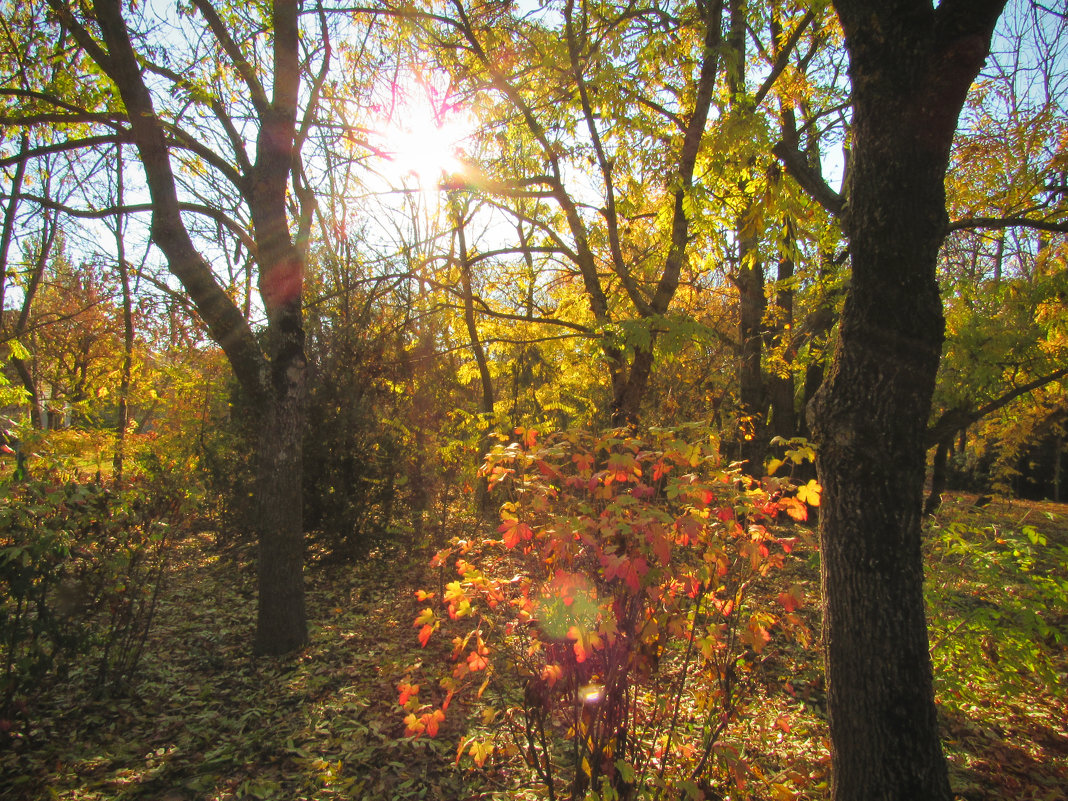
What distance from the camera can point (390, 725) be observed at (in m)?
3.40

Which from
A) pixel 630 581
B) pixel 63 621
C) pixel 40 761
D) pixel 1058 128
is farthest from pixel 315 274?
pixel 1058 128

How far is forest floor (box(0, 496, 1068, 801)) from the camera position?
277 cm

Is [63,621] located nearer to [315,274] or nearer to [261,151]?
[261,151]

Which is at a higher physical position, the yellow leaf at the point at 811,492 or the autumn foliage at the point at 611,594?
the yellow leaf at the point at 811,492

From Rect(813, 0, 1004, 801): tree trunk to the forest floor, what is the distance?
0.57 metres

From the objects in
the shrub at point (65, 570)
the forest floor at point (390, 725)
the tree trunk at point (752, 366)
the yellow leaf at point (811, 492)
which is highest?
the tree trunk at point (752, 366)

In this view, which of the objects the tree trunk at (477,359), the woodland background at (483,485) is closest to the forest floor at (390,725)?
the woodland background at (483,485)

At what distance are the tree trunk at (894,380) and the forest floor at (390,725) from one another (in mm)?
569

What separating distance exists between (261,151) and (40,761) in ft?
13.6

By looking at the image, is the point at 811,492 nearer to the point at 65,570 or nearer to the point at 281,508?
the point at 281,508

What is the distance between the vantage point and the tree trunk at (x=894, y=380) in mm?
1860

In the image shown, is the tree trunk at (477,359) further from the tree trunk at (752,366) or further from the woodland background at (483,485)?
the tree trunk at (752,366)

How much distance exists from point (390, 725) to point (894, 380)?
3.44m

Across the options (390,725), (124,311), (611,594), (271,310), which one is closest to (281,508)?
(271,310)
